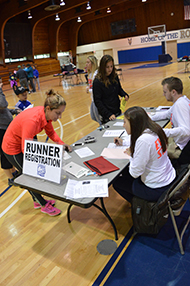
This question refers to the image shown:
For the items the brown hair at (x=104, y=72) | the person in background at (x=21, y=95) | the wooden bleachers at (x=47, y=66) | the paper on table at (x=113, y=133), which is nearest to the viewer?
the paper on table at (x=113, y=133)

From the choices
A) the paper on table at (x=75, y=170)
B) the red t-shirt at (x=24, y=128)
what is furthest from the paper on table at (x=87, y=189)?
the red t-shirt at (x=24, y=128)

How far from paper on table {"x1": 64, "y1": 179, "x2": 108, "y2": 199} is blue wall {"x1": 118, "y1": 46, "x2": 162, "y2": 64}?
21012mm

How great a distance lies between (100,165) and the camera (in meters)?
2.12

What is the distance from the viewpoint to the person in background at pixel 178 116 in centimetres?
237

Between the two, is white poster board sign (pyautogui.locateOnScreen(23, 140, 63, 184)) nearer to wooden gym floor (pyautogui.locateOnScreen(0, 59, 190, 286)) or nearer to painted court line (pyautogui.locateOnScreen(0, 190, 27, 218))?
wooden gym floor (pyautogui.locateOnScreen(0, 59, 190, 286))

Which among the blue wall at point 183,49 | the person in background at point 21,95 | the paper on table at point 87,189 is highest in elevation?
the blue wall at point 183,49

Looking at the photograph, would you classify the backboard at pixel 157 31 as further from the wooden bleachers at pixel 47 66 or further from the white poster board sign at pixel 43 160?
the white poster board sign at pixel 43 160

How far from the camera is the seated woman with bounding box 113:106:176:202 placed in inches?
70.2

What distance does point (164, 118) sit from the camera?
2.95 m

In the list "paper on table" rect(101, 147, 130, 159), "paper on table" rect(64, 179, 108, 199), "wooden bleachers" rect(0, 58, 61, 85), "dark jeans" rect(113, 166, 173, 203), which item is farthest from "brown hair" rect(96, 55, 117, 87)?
"wooden bleachers" rect(0, 58, 61, 85)

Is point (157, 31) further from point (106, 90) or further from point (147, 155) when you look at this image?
point (147, 155)

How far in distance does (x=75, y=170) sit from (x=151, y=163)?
0.71m

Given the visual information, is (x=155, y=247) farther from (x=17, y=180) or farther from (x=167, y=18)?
(x=167, y=18)

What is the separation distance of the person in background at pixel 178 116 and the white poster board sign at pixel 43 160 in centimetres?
122
